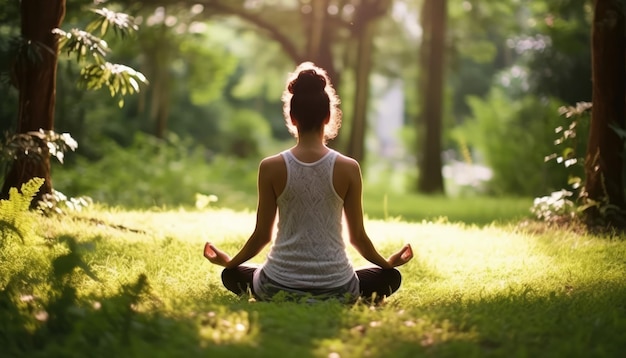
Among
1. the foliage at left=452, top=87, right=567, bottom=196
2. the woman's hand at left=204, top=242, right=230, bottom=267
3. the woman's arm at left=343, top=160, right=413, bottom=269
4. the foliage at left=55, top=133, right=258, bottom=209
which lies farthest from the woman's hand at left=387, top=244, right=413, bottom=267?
the foliage at left=452, top=87, right=567, bottom=196

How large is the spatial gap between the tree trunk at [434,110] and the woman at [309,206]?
14030 millimetres

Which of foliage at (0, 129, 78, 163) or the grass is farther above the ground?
foliage at (0, 129, 78, 163)

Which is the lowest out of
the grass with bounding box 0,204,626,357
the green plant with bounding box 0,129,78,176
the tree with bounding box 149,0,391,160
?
the grass with bounding box 0,204,626,357

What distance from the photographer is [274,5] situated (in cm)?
1972

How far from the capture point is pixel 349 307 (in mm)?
4738

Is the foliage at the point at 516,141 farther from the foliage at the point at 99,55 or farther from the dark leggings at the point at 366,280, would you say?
the dark leggings at the point at 366,280

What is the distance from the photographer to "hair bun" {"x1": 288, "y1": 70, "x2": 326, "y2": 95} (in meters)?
4.87

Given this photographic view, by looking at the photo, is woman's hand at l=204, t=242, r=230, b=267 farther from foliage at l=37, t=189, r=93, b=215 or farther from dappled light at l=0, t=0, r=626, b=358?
foliage at l=37, t=189, r=93, b=215

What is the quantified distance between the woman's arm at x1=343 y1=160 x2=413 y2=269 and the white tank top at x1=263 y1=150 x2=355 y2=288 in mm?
91

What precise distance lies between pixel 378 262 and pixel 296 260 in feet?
1.96

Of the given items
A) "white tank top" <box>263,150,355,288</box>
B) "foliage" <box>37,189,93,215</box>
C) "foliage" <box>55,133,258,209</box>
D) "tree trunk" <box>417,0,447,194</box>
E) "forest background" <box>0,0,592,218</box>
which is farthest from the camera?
"tree trunk" <box>417,0,447,194</box>

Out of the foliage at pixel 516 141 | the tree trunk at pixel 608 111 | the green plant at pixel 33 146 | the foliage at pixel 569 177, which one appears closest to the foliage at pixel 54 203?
the green plant at pixel 33 146

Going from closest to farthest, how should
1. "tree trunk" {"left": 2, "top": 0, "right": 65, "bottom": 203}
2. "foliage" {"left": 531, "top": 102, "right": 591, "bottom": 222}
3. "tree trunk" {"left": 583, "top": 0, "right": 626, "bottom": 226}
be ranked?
"tree trunk" {"left": 2, "top": 0, "right": 65, "bottom": 203}, "tree trunk" {"left": 583, "top": 0, "right": 626, "bottom": 226}, "foliage" {"left": 531, "top": 102, "right": 591, "bottom": 222}

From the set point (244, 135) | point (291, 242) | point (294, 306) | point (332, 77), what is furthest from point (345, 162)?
point (244, 135)
